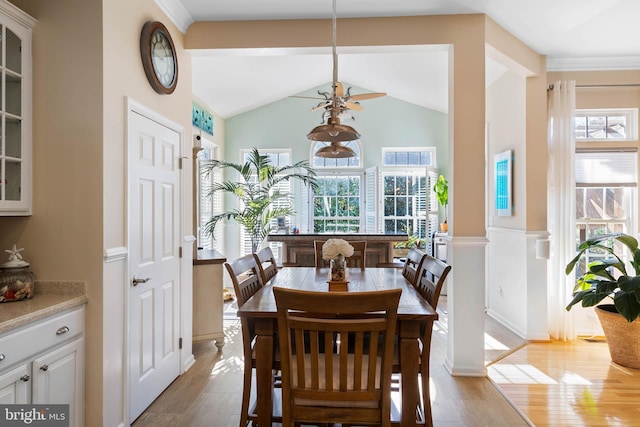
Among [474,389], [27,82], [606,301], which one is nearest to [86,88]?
[27,82]

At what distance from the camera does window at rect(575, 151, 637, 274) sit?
390cm

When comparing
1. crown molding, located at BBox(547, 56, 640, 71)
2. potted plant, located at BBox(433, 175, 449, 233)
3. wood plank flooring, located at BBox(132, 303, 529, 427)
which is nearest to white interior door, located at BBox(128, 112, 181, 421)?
wood plank flooring, located at BBox(132, 303, 529, 427)

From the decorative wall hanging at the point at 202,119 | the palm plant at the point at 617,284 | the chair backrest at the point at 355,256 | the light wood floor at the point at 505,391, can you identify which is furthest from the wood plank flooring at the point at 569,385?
the decorative wall hanging at the point at 202,119

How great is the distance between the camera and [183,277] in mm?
3082

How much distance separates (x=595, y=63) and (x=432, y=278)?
3250mm

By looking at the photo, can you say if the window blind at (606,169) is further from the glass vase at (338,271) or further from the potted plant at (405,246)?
the glass vase at (338,271)

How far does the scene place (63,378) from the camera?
1.86 m

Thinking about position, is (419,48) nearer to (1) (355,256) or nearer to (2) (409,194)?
(1) (355,256)

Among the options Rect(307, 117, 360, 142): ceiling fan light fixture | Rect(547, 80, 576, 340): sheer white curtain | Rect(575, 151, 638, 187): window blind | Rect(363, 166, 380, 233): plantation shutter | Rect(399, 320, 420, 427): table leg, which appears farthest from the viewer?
Rect(363, 166, 380, 233): plantation shutter

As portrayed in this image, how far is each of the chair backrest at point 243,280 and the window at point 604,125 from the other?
12.0 ft

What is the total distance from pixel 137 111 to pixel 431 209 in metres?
5.06

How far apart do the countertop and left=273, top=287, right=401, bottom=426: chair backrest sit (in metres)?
1.09

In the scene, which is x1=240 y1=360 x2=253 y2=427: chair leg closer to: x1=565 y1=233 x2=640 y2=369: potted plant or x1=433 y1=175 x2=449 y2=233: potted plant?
x1=565 y1=233 x2=640 y2=369: potted plant

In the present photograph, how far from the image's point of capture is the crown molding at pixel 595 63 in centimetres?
384
